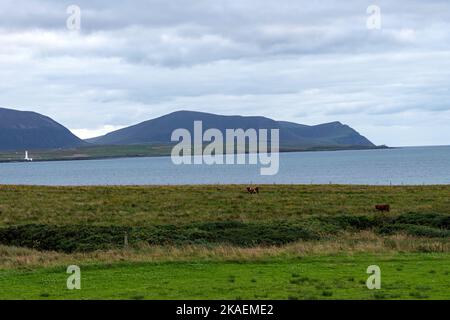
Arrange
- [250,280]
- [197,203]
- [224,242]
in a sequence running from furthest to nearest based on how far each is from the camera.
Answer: [197,203]
[224,242]
[250,280]

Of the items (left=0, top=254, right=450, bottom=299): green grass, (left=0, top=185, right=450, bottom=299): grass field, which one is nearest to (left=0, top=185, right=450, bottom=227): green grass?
(left=0, top=185, right=450, bottom=299): grass field

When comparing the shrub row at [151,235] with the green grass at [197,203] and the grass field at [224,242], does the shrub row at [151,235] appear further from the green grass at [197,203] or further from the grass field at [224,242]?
the green grass at [197,203]

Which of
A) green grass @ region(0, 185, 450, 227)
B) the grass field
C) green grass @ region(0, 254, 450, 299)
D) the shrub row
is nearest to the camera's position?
green grass @ region(0, 254, 450, 299)

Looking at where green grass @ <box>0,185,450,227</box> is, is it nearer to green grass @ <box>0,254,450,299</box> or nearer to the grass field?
the grass field

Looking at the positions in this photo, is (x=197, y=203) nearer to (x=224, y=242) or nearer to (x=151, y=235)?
(x=151, y=235)

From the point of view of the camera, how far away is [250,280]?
22.4m

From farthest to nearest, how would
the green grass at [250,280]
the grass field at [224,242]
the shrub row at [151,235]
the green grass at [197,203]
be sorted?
1. the green grass at [197,203]
2. the shrub row at [151,235]
3. the grass field at [224,242]
4. the green grass at [250,280]

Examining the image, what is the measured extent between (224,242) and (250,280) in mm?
15099

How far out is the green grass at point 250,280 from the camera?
19594 millimetres

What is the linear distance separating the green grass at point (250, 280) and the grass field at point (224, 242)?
1.6 inches

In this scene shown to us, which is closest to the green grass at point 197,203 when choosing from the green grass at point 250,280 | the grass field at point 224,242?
the grass field at point 224,242

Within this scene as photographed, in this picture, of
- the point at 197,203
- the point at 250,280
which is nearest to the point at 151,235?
the point at 197,203

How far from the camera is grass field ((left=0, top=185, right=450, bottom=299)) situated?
69.4ft

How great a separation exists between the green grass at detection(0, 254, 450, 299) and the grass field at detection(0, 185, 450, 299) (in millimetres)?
41
